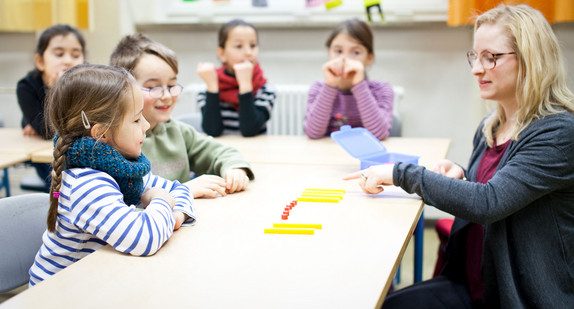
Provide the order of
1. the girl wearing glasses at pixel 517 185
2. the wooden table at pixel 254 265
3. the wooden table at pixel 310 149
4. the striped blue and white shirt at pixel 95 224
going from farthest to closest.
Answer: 1. the wooden table at pixel 310 149
2. the girl wearing glasses at pixel 517 185
3. the striped blue and white shirt at pixel 95 224
4. the wooden table at pixel 254 265

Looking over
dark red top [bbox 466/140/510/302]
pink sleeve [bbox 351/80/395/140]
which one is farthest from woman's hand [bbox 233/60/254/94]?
dark red top [bbox 466/140/510/302]

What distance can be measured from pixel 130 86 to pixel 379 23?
2224 millimetres

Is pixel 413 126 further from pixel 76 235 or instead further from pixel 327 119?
pixel 76 235

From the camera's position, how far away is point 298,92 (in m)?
3.25

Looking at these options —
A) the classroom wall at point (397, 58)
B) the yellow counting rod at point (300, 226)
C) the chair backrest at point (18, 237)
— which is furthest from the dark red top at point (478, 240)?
the classroom wall at point (397, 58)

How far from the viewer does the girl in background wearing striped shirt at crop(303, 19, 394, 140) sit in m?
2.31

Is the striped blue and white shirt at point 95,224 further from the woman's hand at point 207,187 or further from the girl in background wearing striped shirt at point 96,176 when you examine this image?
the woman's hand at point 207,187

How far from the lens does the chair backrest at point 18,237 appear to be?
1224 millimetres

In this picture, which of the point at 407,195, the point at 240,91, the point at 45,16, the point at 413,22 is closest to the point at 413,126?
the point at 413,22

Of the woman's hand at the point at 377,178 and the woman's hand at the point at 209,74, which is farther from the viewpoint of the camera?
the woman's hand at the point at 209,74

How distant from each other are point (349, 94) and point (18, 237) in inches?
61.9

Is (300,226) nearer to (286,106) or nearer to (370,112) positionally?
(370,112)

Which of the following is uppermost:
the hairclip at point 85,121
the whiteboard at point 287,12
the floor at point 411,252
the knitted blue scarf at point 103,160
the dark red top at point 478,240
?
the whiteboard at point 287,12

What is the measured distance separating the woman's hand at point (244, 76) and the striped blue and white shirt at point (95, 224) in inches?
51.3
